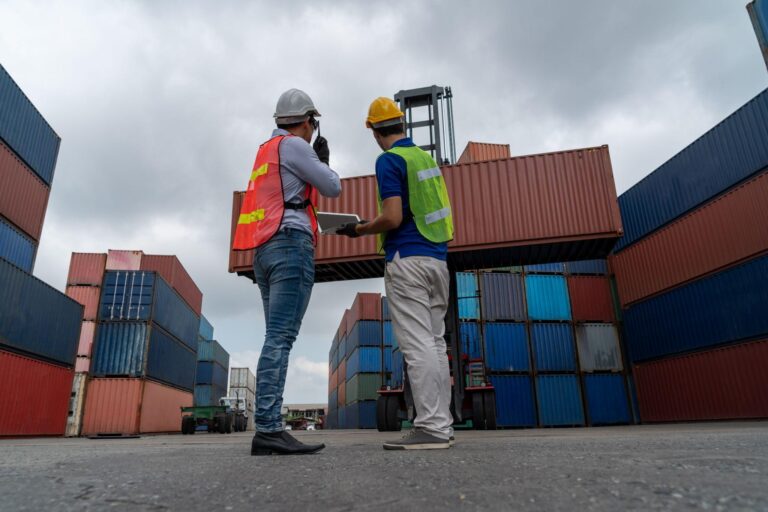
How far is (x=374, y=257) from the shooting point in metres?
12.1

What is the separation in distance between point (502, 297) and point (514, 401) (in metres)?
3.86

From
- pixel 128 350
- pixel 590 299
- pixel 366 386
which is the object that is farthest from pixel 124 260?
pixel 590 299

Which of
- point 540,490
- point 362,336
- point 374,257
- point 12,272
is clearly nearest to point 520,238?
point 374,257

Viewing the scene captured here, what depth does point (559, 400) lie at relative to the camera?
57.3 ft

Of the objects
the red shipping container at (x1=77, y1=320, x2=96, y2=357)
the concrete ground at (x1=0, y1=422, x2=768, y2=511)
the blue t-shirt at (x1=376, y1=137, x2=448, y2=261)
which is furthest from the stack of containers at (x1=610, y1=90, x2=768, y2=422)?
the red shipping container at (x1=77, y1=320, x2=96, y2=357)

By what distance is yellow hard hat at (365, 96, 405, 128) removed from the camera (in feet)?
11.5

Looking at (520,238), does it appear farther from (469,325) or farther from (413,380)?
(413,380)

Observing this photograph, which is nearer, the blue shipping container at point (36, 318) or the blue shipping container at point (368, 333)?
the blue shipping container at point (36, 318)

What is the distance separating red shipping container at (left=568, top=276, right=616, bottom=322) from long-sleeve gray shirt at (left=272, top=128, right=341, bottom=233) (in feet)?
58.6

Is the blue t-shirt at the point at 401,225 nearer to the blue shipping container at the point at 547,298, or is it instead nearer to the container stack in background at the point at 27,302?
the container stack in background at the point at 27,302

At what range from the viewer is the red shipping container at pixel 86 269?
21719 millimetres

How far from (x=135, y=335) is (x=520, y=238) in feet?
56.6

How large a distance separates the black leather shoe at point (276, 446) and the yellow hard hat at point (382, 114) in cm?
220

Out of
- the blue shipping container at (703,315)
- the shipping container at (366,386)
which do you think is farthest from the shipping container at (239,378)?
the blue shipping container at (703,315)
